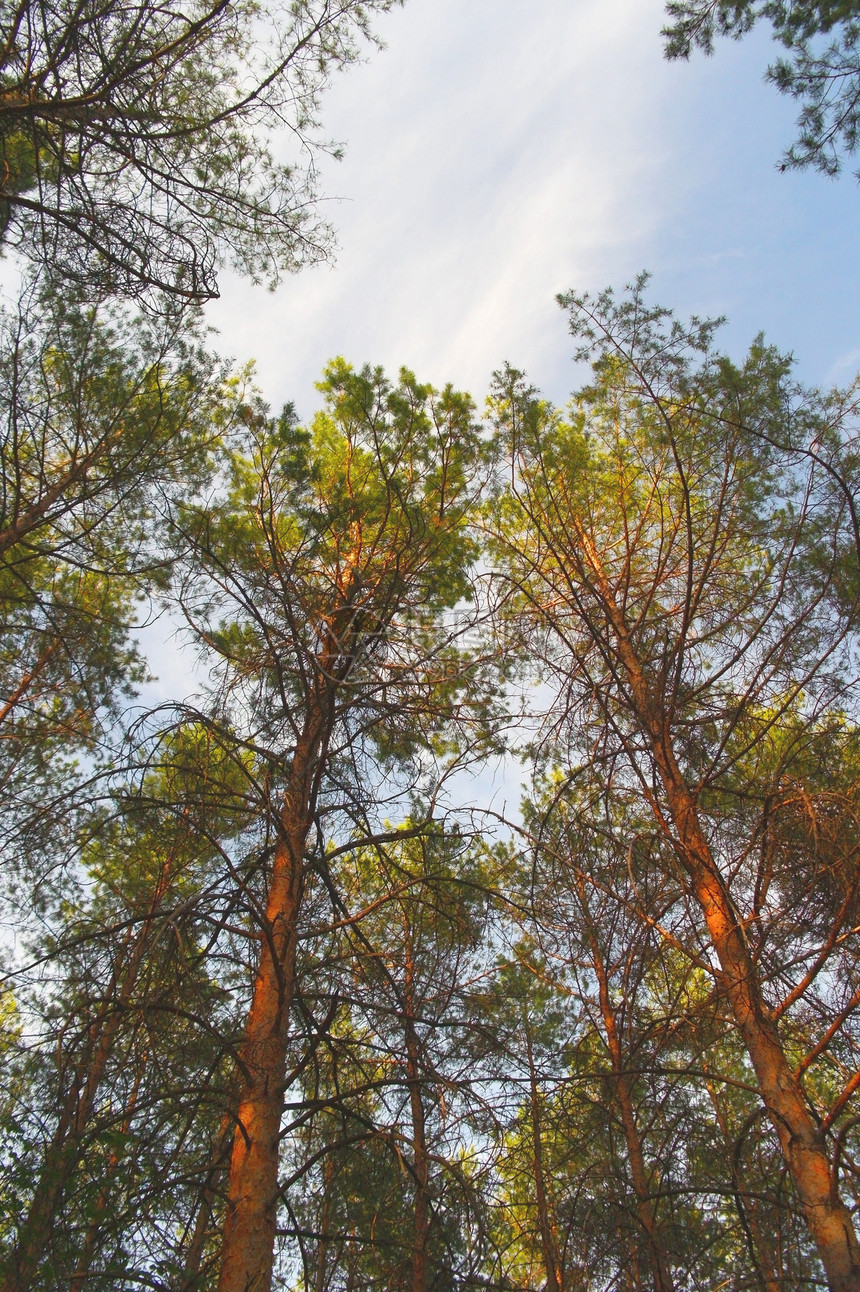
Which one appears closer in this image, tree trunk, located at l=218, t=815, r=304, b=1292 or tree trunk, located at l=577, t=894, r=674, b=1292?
tree trunk, located at l=218, t=815, r=304, b=1292

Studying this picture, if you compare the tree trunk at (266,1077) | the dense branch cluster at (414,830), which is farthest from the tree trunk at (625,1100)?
the tree trunk at (266,1077)

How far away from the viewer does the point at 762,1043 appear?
379cm

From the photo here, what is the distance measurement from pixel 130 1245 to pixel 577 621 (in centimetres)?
512

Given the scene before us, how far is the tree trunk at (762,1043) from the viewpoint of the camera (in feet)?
10.3

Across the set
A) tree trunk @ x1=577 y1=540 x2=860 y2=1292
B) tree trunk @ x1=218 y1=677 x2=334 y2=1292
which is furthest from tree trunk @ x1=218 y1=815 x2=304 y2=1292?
Answer: tree trunk @ x1=577 y1=540 x2=860 y2=1292

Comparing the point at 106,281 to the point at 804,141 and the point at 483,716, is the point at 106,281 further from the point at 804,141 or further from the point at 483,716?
the point at 804,141

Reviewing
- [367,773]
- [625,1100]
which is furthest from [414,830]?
[625,1100]

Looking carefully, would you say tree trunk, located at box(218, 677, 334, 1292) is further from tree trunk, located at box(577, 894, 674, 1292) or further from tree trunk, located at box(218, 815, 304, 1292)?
tree trunk, located at box(577, 894, 674, 1292)

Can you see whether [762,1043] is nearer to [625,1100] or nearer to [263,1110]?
[263,1110]

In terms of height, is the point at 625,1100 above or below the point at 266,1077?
above

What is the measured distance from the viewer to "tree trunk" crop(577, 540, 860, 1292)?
10.3 feet

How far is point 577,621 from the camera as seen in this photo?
6.84 metres

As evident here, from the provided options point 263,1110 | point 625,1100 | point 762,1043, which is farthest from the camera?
point 625,1100

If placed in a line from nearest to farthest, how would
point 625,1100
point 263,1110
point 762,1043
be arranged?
point 263,1110 → point 762,1043 → point 625,1100
